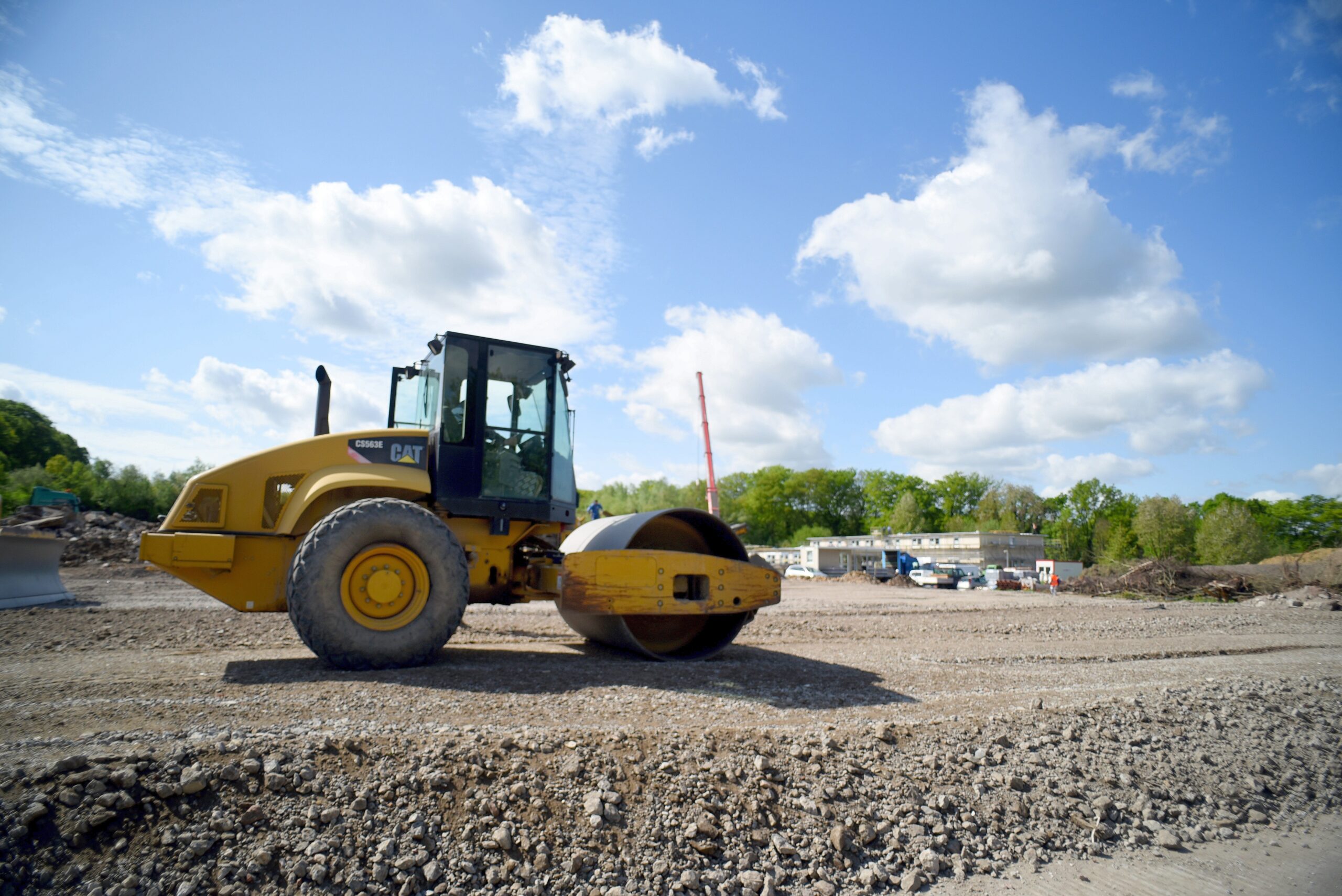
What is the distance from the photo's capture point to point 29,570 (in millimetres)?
10859

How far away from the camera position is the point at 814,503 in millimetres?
96000

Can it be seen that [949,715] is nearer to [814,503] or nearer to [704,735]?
[704,735]

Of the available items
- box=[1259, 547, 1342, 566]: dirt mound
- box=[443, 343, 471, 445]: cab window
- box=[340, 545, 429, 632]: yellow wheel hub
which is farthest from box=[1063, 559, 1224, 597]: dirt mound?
box=[340, 545, 429, 632]: yellow wheel hub

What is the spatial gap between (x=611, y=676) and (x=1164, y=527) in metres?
65.7

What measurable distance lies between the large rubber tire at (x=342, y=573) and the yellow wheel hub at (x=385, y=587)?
4 cm

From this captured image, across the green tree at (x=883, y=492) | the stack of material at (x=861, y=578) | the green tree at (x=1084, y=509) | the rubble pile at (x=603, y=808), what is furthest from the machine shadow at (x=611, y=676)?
the green tree at (x=883, y=492)

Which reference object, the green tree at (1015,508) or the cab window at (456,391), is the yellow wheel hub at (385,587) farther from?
the green tree at (1015,508)

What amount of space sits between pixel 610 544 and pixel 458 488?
54.2 inches

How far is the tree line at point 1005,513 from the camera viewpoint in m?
51.3

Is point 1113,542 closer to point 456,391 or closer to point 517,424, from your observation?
point 517,424

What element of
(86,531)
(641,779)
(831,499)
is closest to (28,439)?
(86,531)

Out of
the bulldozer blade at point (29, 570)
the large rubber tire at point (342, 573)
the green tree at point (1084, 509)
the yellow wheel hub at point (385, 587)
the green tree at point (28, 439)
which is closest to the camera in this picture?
the large rubber tire at point (342, 573)

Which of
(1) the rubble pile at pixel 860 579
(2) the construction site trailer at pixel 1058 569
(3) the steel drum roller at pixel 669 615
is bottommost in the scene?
(1) the rubble pile at pixel 860 579

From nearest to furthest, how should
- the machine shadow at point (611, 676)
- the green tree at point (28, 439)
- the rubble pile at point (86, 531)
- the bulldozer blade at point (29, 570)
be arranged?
1. the machine shadow at point (611, 676)
2. the bulldozer blade at point (29, 570)
3. the rubble pile at point (86, 531)
4. the green tree at point (28, 439)
